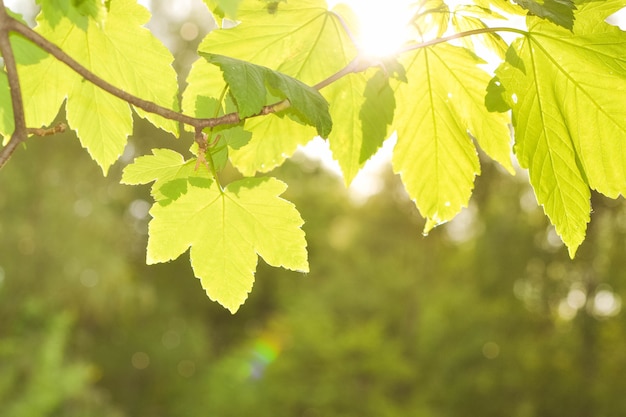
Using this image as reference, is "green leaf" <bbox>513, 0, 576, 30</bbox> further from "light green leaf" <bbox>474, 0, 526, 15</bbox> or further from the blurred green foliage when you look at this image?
the blurred green foliage

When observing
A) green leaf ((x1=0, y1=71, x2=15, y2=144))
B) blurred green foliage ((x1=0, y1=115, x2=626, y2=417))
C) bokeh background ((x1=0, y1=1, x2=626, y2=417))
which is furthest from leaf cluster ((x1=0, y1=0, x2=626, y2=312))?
blurred green foliage ((x1=0, y1=115, x2=626, y2=417))

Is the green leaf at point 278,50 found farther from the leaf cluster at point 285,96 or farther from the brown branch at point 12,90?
the brown branch at point 12,90

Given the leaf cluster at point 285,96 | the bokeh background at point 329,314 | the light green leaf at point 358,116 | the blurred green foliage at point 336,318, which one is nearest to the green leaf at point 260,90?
the leaf cluster at point 285,96

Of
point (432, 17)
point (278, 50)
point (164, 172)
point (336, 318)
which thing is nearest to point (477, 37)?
point (432, 17)

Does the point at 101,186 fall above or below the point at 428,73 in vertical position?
below

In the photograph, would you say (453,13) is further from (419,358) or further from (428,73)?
(419,358)

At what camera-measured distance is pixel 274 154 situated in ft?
1.81

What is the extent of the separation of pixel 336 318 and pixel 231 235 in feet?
35.4

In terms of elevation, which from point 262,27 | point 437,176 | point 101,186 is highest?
point 262,27

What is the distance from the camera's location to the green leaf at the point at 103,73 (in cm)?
46

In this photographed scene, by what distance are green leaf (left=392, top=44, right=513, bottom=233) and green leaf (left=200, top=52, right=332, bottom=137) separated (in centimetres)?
14

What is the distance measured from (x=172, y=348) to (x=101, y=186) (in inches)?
137

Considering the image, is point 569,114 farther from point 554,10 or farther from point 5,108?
point 5,108

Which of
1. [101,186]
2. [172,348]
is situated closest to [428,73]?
[101,186]
